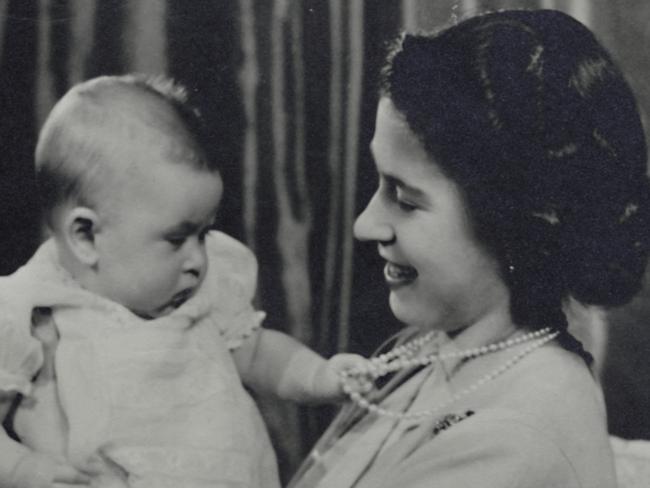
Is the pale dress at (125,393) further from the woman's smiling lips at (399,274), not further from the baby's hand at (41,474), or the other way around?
the woman's smiling lips at (399,274)

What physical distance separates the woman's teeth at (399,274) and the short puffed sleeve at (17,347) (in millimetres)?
320

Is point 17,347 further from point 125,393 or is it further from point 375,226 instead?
point 375,226

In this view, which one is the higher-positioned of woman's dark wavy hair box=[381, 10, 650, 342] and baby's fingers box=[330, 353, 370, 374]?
woman's dark wavy hair box=[381, 10, 650, 342]

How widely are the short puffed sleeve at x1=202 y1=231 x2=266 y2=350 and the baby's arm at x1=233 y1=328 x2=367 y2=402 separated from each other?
0.02 m

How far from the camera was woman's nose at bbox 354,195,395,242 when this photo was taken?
0.72 m

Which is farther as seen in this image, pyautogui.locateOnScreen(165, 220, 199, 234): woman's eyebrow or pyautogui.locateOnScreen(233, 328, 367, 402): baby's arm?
pyautogui.locateOnScreen(233, 328, 367, 402): baby's arm

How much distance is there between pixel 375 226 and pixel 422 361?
16 centimetres

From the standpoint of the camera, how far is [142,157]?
0.70 metres

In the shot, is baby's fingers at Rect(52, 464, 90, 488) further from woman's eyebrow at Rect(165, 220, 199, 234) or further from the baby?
woman's eyebrow at Rect(165, 220, 199, 234)

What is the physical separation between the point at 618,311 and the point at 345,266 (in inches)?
11.8

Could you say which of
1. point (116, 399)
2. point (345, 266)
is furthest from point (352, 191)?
point (116, 399)

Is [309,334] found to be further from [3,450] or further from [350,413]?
[3,450]

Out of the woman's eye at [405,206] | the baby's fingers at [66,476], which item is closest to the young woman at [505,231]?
the woman's eye at [405,206]

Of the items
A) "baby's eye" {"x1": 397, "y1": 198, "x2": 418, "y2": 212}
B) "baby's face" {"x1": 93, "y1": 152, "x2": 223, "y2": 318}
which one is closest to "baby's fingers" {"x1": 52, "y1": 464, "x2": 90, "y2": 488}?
"baby's face" {"x1": 93, "y1": 152, "x2": 223, "y2": 318}
